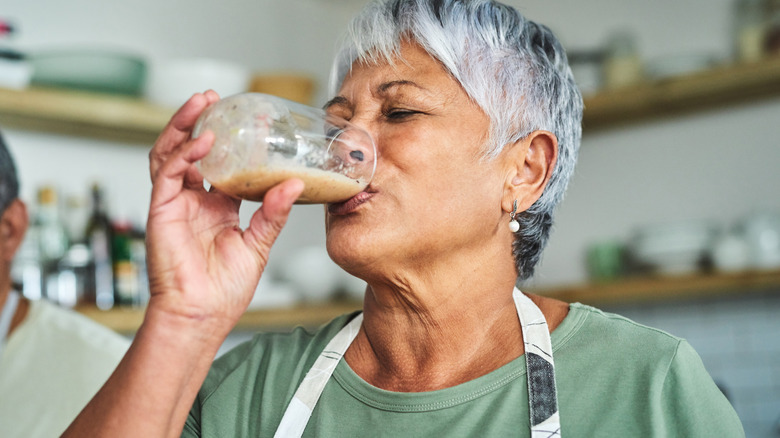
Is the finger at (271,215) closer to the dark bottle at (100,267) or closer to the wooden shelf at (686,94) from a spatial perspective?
the dark bottle at (100,267)

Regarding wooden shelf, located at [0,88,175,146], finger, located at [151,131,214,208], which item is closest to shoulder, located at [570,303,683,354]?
finger, located at [151,131,214,208]

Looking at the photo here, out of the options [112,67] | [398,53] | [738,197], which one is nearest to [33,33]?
[112,67]

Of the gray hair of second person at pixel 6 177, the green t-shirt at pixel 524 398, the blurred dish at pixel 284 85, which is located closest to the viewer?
the green t-shirt at pixel 524 398

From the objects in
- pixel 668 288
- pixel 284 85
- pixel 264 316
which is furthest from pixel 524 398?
pixel 284 85

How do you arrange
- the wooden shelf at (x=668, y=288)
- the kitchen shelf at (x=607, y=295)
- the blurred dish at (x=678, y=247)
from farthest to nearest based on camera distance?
the blurred dish at (x=678, y=247) < the wooden shelf at (x=668, y=288) < the kitchen shelf at (x=607, y=295)

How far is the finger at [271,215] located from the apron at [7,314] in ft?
3.16

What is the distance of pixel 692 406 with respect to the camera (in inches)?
43.5

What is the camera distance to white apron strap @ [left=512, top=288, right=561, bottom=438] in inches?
45.1

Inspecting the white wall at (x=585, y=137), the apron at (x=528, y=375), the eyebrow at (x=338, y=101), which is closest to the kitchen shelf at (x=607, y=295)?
the white wall at (x=585, y=137)

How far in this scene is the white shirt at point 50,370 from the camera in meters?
1.74

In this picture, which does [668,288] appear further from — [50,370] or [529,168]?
[50,370]

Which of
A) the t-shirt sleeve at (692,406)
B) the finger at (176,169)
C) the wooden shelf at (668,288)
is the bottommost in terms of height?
the wooden shelf at (668,288)

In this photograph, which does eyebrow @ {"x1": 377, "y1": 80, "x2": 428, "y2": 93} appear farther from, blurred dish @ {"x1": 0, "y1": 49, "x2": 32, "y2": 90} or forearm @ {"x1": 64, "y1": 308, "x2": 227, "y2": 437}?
blurred dish @ {"x1": 0, "y1": 49, "x2": 32, "y2": 90}

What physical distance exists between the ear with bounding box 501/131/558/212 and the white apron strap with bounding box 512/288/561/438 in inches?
7.5
